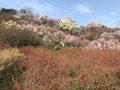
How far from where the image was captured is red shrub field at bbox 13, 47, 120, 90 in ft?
Answer: 33.8

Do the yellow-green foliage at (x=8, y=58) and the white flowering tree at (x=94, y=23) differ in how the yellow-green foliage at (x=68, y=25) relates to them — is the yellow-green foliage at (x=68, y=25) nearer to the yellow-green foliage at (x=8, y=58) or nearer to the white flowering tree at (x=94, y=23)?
the white flowering tree at (x=94, y=23)

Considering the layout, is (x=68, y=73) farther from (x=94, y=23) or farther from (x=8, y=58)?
(x=94, y=23)

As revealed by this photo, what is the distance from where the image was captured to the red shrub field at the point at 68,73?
33.8 feet

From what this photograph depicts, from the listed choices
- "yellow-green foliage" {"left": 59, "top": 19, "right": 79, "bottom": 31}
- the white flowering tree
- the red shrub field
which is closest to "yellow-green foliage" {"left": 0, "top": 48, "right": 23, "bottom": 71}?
the red shrub field

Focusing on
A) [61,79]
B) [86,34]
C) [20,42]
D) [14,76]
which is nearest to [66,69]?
[61,79]

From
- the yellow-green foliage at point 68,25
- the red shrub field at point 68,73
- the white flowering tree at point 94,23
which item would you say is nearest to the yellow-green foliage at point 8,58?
the red shrub field at point 68,73

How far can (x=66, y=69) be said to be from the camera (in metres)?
11.4

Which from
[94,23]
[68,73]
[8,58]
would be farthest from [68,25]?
[68,73]

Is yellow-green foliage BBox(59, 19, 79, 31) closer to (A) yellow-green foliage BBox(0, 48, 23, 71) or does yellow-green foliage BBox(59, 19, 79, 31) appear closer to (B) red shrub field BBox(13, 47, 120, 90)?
(B) red shrub field BBox(13, 47, 120, 90)

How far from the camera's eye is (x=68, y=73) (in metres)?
11.2

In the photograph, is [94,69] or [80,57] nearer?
[94,69]

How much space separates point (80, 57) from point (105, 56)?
3.17ft

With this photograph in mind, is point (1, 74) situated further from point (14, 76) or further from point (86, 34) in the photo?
point (86, 34)

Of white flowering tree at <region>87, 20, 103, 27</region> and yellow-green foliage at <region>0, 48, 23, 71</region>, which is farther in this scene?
white flowering tree at <region>87, 20, 103, 27</region>
